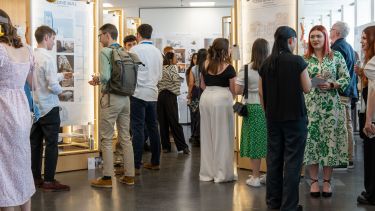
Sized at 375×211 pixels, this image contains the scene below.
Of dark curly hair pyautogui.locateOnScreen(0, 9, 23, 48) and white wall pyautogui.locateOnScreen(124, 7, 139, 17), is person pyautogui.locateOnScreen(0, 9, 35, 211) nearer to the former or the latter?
dark curly hair pyautogui.locateOnScreen(0, 9, 23, 48)

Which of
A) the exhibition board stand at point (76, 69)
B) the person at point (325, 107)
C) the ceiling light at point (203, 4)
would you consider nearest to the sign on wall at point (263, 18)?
the person at point (325, 107)

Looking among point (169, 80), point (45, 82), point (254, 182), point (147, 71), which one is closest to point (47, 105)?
point (45, 82)

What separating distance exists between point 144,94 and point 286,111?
239cm

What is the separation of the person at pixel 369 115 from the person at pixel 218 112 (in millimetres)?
1363

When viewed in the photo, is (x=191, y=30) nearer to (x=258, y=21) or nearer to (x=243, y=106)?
(x=258, y=21)

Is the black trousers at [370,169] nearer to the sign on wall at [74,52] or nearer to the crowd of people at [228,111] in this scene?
the crowd of people at [228,111]

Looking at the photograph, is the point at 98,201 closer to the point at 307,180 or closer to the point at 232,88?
the point at 232,88

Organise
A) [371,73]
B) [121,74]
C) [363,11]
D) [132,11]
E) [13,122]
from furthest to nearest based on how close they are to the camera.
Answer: [132,11] → [363,11] → [121,74] → [371,73] → [13,122]

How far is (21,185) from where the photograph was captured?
3.31 metres

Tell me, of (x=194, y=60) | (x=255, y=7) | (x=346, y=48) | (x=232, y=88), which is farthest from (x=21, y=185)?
(x=194, y=60)

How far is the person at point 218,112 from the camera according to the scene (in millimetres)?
5430

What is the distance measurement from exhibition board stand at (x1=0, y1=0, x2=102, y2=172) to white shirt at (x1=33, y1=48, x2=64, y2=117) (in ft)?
3.20

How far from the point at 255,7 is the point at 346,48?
116cm

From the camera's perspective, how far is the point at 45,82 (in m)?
5.18
